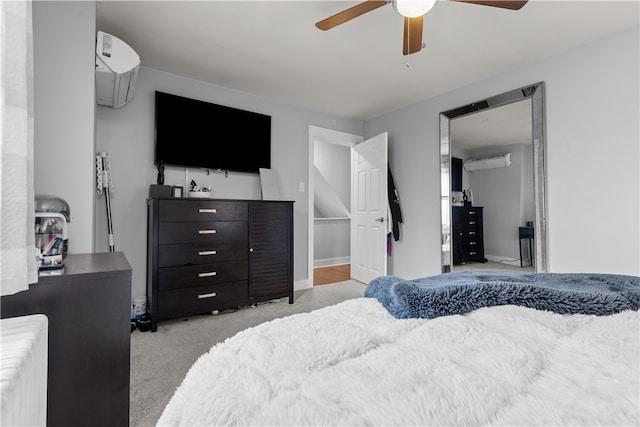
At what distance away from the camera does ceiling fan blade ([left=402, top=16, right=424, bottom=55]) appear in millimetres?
1803

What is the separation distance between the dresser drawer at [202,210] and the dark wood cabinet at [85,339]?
4.48ft

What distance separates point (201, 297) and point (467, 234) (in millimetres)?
2750

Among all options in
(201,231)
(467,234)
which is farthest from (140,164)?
(467,234)

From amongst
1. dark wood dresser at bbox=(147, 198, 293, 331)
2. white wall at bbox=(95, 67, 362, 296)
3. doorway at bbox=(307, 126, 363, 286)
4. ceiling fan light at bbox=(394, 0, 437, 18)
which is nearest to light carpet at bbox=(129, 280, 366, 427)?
dark wood dresser at bbox=(147, 198, 293, 331)

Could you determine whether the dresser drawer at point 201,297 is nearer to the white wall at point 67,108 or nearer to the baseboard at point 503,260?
the white wall at point 67,108

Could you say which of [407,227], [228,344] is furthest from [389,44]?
[228,344]

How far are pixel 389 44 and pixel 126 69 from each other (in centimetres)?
194

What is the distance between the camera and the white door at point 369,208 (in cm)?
374

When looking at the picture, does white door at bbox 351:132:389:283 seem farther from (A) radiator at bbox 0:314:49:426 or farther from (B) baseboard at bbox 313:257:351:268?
(A) radiator at bbox 0:314:49:426

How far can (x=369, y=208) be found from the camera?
13.3 ft

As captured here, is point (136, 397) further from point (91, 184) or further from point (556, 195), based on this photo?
point (556, 195)

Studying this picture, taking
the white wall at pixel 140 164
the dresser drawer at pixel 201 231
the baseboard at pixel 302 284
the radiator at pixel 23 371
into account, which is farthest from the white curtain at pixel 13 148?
the baseboard at pixel 302 284

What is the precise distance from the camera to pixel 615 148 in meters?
2.26

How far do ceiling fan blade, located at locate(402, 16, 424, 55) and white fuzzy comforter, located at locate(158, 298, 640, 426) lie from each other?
176cm
